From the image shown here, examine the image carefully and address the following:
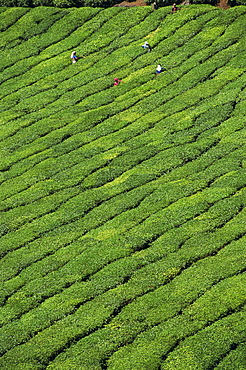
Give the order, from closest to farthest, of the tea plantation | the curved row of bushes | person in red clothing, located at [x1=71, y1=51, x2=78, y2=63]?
the tea plantation, person in red clothing, located at [x1=71, y1=51, x2=78, y2=63], the curved row of bushes

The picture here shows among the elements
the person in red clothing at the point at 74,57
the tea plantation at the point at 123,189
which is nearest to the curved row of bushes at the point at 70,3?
the tea plantation at the point at 123,189

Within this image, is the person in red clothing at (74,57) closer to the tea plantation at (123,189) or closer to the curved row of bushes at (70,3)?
the tea plantation at (123,189)

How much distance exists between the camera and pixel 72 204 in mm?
36344

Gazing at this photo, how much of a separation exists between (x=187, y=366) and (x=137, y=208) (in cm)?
1340

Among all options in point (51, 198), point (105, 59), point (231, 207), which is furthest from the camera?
point (105, 59)

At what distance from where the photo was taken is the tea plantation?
25.0 m

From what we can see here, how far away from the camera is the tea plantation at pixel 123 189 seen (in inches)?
986

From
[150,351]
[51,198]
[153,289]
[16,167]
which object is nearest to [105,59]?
[16,167]

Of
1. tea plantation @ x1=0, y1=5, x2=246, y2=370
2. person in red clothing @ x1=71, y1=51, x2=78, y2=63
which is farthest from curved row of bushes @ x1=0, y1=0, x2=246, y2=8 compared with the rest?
person in red clothing @ x1=71, y1=51, x2=78, y2=63

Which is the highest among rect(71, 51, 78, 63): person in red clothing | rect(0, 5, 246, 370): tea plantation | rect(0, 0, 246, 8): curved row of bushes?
rect(0, 0, 246, 8): curved row of bushes

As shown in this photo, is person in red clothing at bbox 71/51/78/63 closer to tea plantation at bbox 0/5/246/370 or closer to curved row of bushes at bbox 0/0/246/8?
tea plantation at bbox 0/5/246/370

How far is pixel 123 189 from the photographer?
1452 inches

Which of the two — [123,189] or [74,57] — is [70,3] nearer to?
[74,57]

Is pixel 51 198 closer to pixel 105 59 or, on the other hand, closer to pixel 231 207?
pixel 231 207
